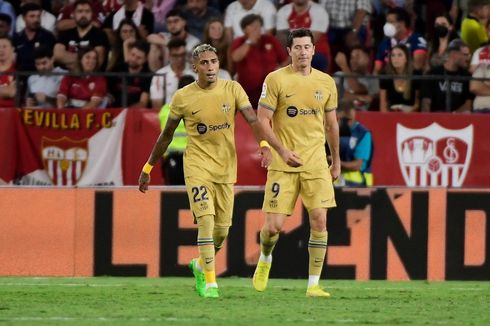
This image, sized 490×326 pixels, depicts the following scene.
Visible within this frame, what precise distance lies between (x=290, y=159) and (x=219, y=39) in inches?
291

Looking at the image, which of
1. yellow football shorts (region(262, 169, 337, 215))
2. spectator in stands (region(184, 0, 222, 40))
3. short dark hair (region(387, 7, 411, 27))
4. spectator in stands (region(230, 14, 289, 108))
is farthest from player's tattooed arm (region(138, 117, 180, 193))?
short dark hair (region(387, 7, 411, 27))

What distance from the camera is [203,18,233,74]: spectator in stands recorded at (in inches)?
739

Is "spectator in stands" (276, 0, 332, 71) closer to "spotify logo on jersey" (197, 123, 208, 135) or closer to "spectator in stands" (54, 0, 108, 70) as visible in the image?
"spectator in stands" (54, 0, 108, 70)

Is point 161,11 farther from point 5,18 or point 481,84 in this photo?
point 481,84

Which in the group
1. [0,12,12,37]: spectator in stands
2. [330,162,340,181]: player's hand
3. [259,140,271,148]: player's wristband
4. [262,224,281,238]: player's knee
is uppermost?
[0,12,12,37]: spectator in stands

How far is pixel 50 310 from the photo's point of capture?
1067 cm

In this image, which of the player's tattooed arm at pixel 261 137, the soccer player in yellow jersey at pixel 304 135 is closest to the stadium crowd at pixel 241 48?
the soccer player in yellow jersey at pixel 304 135

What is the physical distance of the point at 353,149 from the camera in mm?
17234

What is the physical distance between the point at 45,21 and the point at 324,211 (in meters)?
9.36

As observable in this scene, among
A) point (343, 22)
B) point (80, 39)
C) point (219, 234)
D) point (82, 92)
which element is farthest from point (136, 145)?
point (219, 234)

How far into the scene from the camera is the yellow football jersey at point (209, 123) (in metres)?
11.9

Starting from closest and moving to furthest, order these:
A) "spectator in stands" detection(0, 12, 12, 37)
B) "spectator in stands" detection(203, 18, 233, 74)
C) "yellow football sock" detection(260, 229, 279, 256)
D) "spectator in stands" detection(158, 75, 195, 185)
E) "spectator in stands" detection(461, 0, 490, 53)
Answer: "yellow football sock" detection(260, 229, 279, 256)
"spectator in stands" detection(158, 75, 195, 185)
"spectator in stands" detection(203, 18, 233, 74)
"spectator in stands" detection(461, 0, 490, 53)
"spectator in stands" detection(0, 12, 12, 37)

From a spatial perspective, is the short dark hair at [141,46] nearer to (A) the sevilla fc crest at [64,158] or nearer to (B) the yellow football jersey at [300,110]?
(A) the sevilla fc crest at [64,158]

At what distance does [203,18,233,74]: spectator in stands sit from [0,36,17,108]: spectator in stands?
2717 mm
